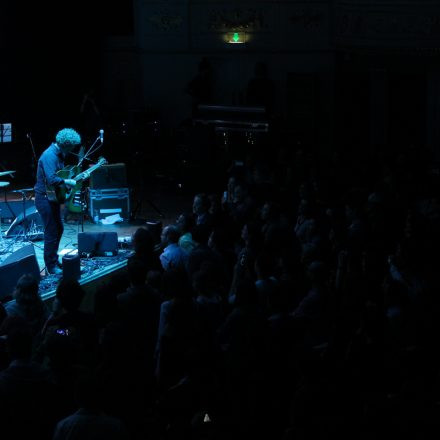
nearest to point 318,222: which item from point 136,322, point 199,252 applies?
point 199,252

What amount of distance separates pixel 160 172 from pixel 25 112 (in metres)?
2.76

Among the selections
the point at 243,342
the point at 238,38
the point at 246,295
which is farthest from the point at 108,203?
the point at 243,342

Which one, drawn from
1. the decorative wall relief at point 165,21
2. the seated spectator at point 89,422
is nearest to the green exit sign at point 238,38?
the decorative wall relief at point 165,21

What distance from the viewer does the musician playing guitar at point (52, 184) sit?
28.0ft

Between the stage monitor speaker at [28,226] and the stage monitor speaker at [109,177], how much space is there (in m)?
1.05

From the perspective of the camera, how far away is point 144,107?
51.8ft

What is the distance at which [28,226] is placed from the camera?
10484 mm

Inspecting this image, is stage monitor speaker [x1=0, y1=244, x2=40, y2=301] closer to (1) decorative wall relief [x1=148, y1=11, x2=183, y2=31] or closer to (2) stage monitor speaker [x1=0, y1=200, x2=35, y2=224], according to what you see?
(2) stage monitor speaker [x1=0, y1=200, x2=35, y2=224]

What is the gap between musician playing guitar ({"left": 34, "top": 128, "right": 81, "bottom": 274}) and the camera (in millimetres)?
8531

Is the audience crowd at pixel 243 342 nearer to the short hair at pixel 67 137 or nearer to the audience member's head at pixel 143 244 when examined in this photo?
the audience member's head at pixel 143 244

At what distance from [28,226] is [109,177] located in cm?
138

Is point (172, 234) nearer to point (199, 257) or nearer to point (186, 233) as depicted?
point (186, 233)

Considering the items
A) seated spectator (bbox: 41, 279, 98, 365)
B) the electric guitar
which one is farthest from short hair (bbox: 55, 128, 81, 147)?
seated spectator (bbox: 41, 279, 98, 365)

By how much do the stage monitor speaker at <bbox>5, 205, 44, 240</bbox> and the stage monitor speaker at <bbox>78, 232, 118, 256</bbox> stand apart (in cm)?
111
